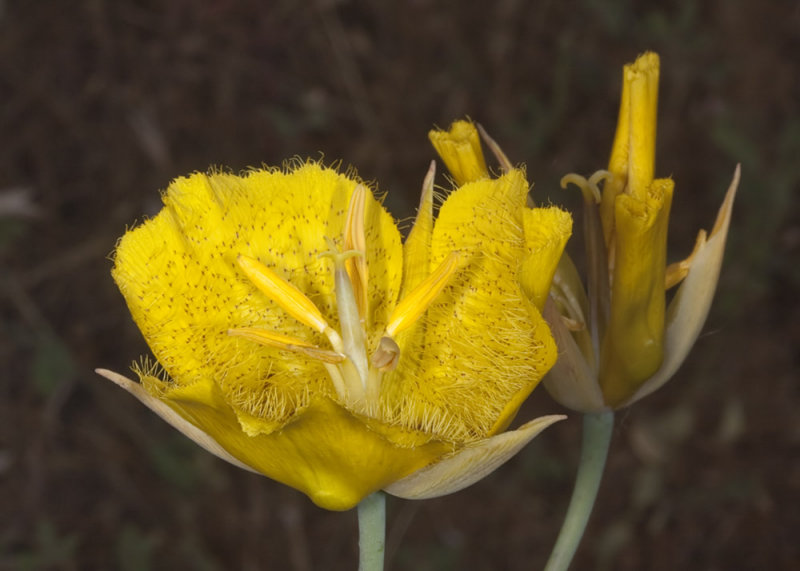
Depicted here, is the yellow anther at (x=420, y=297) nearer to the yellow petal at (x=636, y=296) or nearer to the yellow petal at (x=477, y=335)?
the yellow petal at (x=477, y=335)

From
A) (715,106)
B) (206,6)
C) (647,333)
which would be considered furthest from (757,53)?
(647,333)

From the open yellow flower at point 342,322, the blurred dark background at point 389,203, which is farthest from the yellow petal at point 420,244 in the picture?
the blurred dark background at point 389,203

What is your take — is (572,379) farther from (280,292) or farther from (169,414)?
(169,414)

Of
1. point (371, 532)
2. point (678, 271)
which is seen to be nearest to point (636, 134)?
point (678, 271)

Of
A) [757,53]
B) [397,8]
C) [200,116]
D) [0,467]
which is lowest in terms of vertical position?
[0,467]

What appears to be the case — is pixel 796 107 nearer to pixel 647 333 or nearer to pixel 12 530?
pixel 647 333

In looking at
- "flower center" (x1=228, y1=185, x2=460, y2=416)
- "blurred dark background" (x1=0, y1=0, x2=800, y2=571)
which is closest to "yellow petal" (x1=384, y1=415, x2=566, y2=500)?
"flower center" (x1=228, y1=185, x2=460, y2=416)
